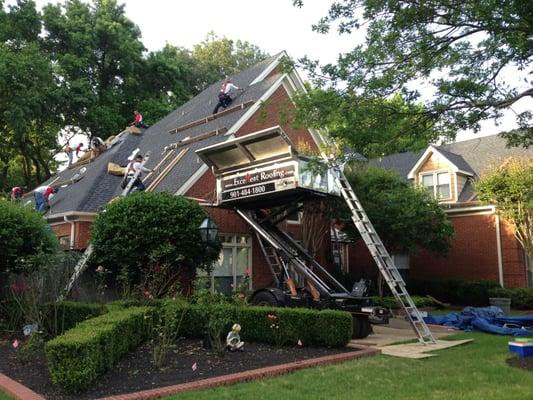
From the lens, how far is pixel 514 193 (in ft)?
64.0

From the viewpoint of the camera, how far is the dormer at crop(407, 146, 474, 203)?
24.6 metres

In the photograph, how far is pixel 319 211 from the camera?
60.4 ft

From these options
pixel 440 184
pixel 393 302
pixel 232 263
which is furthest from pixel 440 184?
pixel 232 263

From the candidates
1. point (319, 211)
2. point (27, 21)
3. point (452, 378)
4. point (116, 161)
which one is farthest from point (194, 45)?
point (452, 378)

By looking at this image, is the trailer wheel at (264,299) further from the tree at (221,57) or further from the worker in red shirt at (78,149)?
the tree at (221,57)

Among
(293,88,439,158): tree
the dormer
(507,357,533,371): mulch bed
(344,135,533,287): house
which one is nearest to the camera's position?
(507,357,533,371): mulch bed

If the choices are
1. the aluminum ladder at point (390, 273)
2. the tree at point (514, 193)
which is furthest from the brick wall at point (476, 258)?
the aluminum ladder at point (390, 273)

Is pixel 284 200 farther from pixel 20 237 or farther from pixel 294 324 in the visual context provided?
pixel 20 237

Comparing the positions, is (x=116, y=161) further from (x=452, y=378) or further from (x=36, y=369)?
(x=452, y=378)

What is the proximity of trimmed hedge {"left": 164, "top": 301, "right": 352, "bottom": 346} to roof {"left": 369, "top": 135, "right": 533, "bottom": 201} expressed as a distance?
14.4 metres

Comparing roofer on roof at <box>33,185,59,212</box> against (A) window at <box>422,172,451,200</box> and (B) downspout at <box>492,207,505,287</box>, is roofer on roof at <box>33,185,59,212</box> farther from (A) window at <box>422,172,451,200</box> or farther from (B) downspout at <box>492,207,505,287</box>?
(B) downspout at <box>492,207,505,287</box>

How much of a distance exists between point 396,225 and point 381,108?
32.1 ft

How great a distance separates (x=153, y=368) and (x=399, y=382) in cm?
381

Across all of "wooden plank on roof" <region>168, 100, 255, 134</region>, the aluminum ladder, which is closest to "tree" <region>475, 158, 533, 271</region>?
the aluminum ladder
